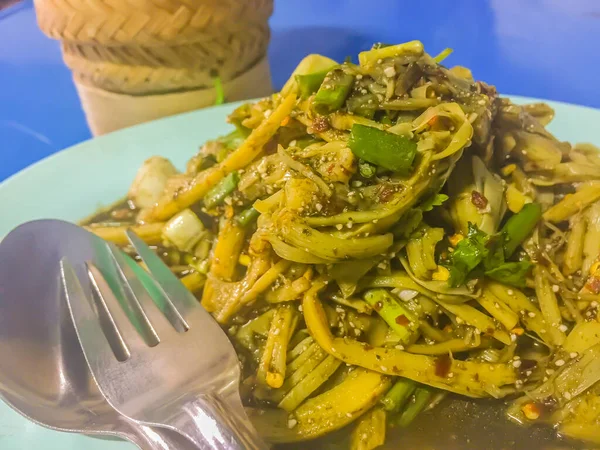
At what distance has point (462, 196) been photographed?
4.56 feet

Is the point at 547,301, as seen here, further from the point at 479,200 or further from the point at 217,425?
the point at 217,425

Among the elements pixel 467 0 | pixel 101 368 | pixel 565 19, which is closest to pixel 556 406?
pixel 101 368

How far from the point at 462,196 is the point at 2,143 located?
2497 mm

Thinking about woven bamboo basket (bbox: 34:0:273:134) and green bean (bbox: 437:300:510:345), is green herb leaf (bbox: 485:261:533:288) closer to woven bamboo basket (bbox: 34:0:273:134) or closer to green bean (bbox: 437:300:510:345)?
green bean (bbox: 437:300:510:345)

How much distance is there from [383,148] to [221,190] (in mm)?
559

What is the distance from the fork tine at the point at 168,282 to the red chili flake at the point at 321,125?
551mm

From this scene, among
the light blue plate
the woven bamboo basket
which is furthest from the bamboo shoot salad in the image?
the woven bamboo basket

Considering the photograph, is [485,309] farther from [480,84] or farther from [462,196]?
[480,84]

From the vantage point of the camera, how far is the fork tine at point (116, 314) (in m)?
1.32

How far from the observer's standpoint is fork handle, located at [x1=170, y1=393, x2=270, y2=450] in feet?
3.61

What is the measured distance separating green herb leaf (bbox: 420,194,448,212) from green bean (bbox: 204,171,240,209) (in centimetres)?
54

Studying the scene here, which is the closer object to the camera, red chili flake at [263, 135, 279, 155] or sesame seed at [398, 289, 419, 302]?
sesame seed at [398, 289, 419, 302]

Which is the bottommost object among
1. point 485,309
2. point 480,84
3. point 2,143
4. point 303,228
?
point 2,143

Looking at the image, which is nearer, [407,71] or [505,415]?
[505,415]
